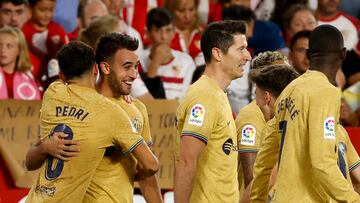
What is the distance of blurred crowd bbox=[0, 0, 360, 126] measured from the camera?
35.3 feet

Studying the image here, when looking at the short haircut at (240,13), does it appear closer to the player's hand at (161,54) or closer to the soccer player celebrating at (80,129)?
the player's hand at (161,54)

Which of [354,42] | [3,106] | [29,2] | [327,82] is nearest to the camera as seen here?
[327,82]

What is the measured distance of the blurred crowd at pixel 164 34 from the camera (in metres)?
10.8

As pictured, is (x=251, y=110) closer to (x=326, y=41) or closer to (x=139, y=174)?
(x=139, y=174)

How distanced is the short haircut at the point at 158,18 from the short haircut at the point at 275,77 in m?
4.66

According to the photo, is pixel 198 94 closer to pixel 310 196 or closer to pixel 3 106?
pixel 310 196

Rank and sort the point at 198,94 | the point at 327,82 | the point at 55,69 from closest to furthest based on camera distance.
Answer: the point at 327,82
the point at 198,94
the point at 55,69

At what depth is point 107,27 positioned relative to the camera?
10.3 meters

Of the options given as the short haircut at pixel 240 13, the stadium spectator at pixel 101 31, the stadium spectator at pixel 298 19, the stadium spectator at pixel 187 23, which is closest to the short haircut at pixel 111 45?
the stadium spectator at pixel 101 31

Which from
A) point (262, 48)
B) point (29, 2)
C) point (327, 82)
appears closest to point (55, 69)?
point (29, 2)

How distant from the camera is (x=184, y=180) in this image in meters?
6.59

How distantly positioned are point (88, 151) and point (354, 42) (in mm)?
6799

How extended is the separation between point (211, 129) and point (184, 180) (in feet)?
1.21

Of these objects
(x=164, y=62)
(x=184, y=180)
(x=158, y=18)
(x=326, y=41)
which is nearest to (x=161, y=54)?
A: (x=164, y=62)
